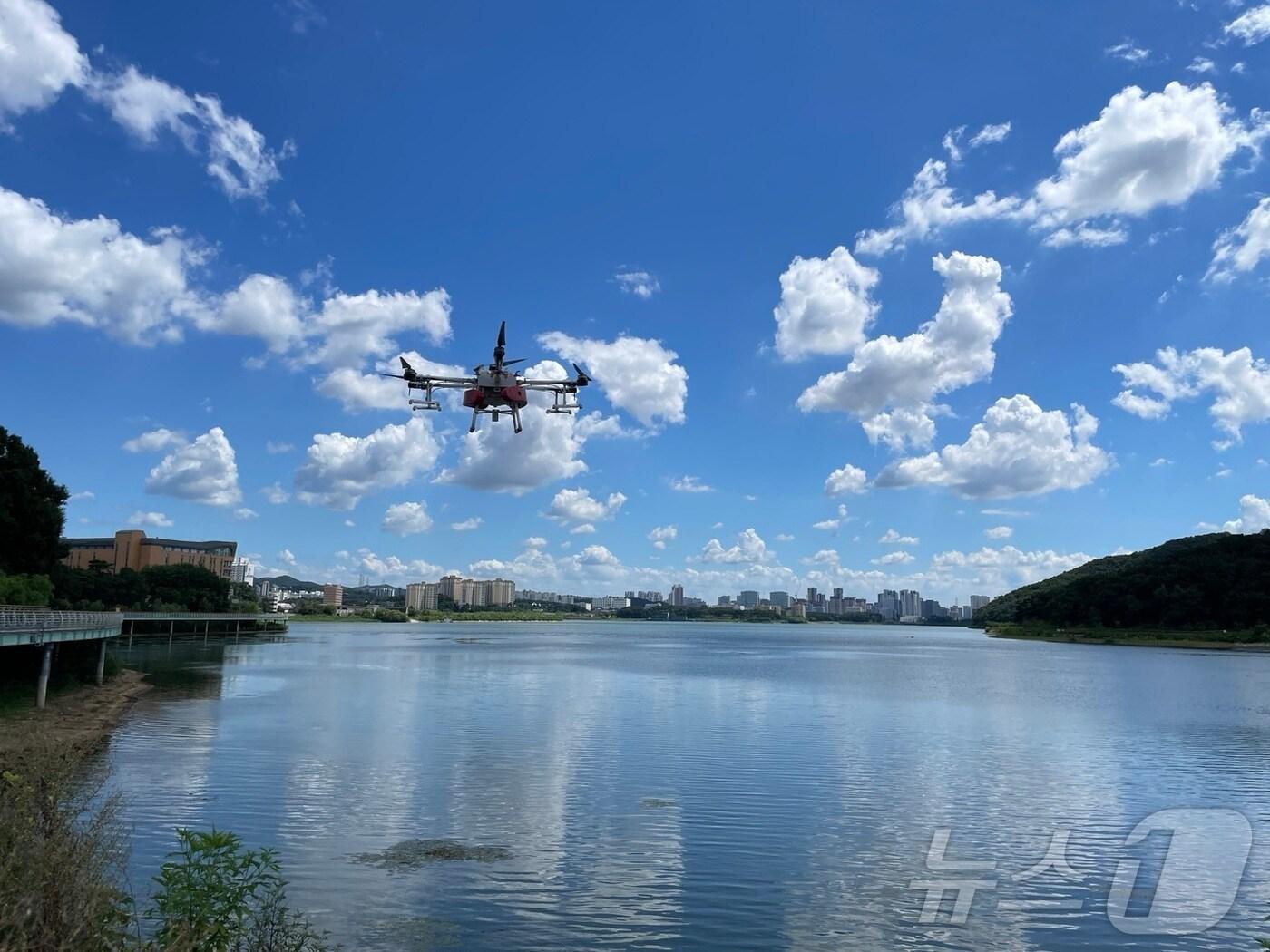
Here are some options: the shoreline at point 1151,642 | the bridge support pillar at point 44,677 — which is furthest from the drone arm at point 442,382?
the shoreline at point 1151,642

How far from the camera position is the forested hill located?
144 m

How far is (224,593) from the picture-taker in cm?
14925

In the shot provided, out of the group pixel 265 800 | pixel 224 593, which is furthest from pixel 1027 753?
pixel 224 593

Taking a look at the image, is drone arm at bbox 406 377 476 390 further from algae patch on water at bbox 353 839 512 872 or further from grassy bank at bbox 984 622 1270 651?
grassy bank at bbox 984 622 1270 651

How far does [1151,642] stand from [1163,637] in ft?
7.70

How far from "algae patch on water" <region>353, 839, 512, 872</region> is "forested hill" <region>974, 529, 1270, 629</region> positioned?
156 metres

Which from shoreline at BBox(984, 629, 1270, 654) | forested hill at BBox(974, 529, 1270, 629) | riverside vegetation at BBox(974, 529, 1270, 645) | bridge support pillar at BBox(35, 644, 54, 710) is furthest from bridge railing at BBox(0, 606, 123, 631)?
forested hill at BBox(974, 529, 1270, 629)

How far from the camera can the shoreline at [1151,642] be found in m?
131

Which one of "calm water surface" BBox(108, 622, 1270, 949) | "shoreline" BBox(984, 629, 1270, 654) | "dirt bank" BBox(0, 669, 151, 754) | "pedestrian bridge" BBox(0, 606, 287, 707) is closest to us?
"calm water surface" BBox(108, 622, 1270, 949)

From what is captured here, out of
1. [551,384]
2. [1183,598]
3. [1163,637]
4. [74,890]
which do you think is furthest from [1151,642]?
[74,890]

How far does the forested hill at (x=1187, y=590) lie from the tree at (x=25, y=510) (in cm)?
15677

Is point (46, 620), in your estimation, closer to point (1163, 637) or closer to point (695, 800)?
point (695, 800)

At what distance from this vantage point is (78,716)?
3912 centimetres

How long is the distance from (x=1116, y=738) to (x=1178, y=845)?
1972 centimetres
